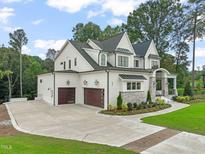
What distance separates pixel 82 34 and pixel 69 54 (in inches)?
756

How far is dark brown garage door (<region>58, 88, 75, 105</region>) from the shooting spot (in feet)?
77.4

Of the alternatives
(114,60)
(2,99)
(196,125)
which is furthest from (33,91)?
(196,125)

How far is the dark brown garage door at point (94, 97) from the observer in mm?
20953

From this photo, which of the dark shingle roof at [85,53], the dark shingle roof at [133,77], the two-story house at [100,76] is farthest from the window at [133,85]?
the dark shingle roof at [85,53]

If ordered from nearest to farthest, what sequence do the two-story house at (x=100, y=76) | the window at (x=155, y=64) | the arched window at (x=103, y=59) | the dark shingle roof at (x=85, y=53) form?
the two-story house at (x=100, y=76)
the dark shingle roof at (x=85, y=53)
the arched window at (x=103, y=59)
the window at (x=155, y=64)

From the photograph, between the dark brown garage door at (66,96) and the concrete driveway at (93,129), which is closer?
the concrete driveway at (93,129)

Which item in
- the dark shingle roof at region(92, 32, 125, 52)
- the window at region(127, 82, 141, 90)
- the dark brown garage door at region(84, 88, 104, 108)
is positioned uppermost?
the dark shingle roof at region(92, 32, 125, 52)

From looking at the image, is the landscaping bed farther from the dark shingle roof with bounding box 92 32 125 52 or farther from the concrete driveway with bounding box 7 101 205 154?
the dark shingle roof with bounding box 92 32 125 52

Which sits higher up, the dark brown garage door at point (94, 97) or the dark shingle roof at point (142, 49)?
the dark shingle roof at point (142, 49)

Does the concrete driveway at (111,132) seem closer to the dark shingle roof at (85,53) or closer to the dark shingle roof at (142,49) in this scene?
the dark shingle roof at (85,53)

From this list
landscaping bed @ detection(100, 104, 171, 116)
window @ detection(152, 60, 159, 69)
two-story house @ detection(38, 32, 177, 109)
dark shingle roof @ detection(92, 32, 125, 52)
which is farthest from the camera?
window @ detection(152, 60, 159, 69)

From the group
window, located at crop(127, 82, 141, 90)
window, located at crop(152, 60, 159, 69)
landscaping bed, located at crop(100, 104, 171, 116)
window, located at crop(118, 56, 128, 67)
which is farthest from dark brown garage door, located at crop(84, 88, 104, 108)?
window, located at crop(152, 60, 159, 69)

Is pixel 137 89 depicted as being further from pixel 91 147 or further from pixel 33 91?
pixel 33 91

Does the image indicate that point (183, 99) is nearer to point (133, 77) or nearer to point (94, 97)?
Answer: point (133, 77)
